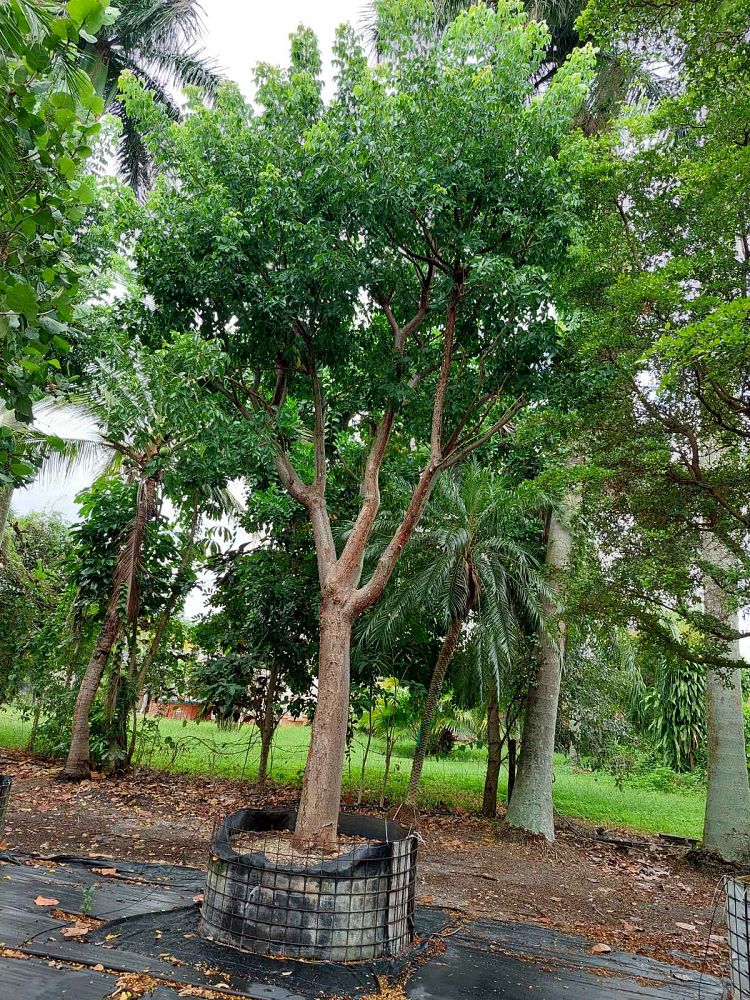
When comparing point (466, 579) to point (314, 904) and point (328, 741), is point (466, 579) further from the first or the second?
point (314, 904)

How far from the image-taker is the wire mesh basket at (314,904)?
4477 mm

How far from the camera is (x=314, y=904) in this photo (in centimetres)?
452

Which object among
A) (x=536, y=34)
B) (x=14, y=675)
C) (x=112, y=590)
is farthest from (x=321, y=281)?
(x=14, y=675)

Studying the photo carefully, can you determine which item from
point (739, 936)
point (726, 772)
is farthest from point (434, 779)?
point (739, 936)

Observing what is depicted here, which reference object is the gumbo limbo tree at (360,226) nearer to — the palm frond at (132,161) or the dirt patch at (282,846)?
the dirt patch at (282,846)

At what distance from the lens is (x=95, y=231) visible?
862 cm

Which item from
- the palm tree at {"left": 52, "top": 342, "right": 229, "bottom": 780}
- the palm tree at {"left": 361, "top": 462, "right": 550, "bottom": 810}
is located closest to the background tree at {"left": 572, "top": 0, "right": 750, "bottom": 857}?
the palm tree at {"left": 361, "top": 462, "right": 550, "bottom": 810}

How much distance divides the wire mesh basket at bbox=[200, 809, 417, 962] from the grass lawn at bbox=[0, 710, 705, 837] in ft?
18.9

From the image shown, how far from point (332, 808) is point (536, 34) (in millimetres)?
6756

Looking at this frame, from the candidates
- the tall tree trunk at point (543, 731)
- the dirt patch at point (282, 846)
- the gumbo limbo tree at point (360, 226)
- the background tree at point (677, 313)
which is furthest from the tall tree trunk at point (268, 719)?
the background tree at point (677, 313)

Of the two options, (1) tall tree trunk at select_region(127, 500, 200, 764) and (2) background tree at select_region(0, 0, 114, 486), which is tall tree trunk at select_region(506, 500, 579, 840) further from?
(2) background tree at select_region(0, 0, 114, 486)

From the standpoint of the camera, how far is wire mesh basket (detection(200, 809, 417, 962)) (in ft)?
14.7

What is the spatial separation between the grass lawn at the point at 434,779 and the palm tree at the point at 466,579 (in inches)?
111

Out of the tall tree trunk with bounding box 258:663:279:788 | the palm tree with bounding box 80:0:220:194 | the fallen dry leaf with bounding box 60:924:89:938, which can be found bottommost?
the fallen dry leaf with bounding box 60:924:89:938
